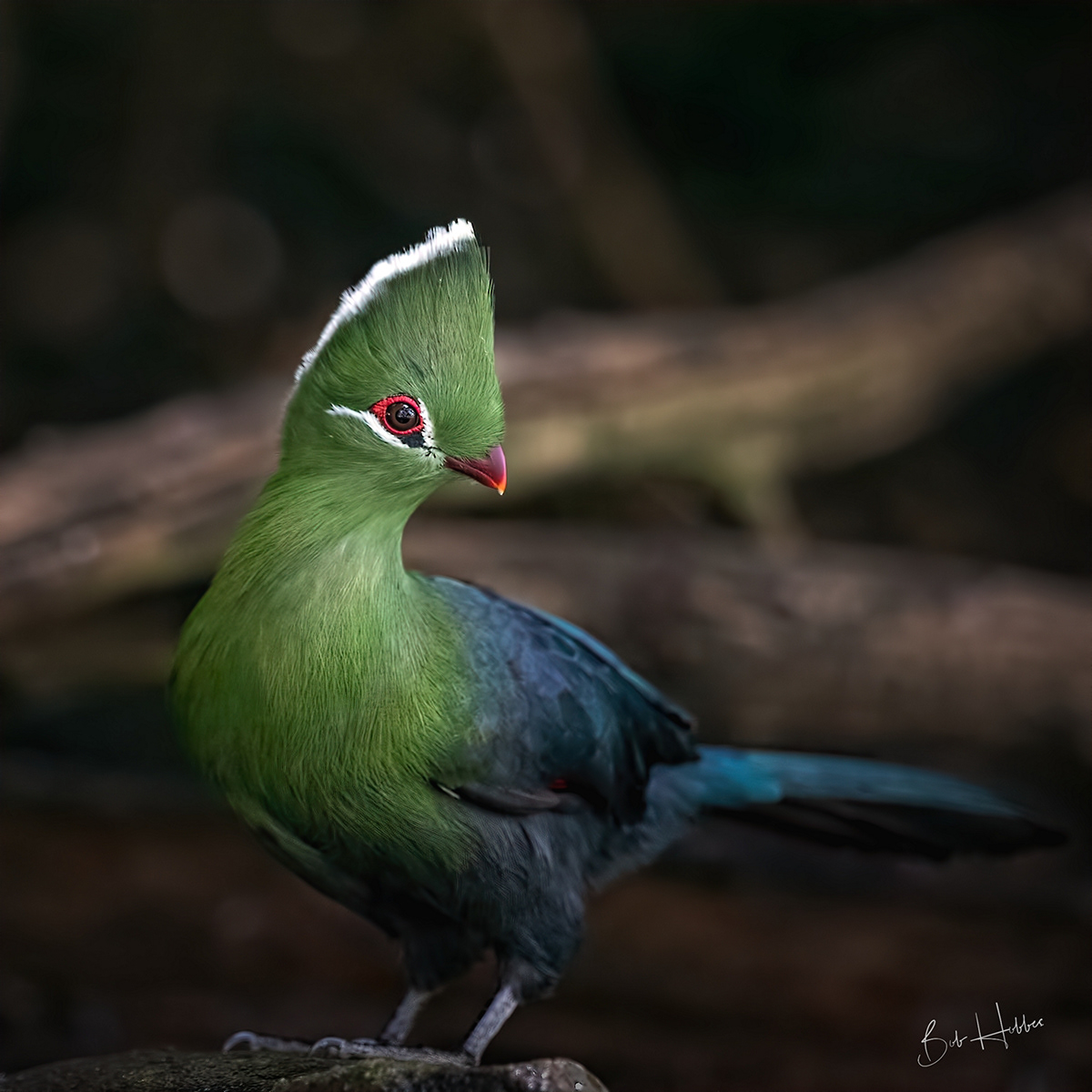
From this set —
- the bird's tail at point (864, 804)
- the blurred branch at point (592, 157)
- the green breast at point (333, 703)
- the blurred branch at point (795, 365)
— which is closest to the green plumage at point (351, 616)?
the green breast at point (333, 703)

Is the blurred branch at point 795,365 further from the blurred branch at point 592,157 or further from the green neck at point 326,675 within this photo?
the green neck at point 326,675

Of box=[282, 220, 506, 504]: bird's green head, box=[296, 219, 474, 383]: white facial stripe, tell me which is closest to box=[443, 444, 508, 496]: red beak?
box=[282, 220, 506, 504]: bird's green head

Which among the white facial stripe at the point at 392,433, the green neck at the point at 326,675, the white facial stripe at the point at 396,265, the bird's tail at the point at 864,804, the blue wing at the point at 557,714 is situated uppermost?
the white facial stripe at the point at 396,265

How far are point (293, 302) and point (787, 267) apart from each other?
284 cm

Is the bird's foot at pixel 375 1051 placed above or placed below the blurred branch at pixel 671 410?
below

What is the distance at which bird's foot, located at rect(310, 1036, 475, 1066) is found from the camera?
7.04ft

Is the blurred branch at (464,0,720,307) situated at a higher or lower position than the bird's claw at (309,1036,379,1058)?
higher

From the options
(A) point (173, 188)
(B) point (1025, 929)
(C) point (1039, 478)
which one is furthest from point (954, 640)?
(A) point (173, 188)

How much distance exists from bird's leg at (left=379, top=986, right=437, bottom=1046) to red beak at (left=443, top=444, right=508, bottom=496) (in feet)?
3.77

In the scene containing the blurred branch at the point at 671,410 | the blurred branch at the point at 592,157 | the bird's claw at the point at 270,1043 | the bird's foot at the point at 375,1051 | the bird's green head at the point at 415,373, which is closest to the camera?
the bird's green head at the point at 415,373

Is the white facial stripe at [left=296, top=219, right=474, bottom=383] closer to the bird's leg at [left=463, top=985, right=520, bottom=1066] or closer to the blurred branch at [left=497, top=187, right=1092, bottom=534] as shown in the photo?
the bird's leg at [left=463, top=985, right=520, bottom=1066]

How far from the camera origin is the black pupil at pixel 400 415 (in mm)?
1867

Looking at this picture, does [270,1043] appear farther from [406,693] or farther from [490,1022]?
[406,693]

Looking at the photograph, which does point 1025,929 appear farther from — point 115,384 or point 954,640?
point 115,384
